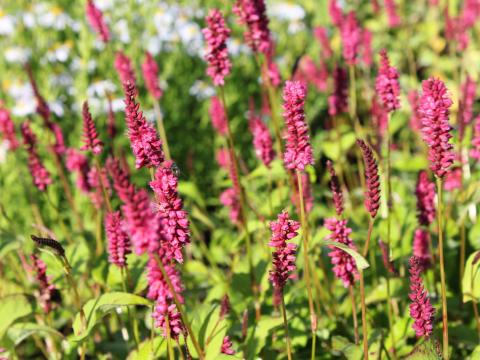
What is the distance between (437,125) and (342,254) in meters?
0.56

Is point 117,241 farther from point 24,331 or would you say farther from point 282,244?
point 282,244

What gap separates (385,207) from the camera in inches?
92.4

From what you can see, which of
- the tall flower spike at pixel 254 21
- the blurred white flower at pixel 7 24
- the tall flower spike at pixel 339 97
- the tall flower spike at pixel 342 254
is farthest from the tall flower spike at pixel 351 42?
the blurred white flower at pixel 7 24

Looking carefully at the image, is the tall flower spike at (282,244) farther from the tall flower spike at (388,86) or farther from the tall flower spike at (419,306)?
the tall flower spike at (388,86)

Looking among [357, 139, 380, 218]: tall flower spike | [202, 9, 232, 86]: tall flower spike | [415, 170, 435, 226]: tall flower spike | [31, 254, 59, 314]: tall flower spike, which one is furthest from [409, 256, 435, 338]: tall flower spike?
[31, 254, 59, 314]: tall flower spike

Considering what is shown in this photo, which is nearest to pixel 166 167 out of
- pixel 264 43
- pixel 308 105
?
pixel 264 43

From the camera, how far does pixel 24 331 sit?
7.41 ft

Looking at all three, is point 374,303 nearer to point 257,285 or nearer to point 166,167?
point 257,285

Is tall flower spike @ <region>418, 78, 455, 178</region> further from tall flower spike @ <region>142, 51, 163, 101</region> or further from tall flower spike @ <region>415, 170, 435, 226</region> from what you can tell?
tall flower spike @ <region>142, 51, 163, 101</region>

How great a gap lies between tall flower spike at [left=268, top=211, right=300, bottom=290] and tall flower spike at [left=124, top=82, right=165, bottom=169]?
1.35 feet

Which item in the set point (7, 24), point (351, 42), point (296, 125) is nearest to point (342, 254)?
point (296, 125)

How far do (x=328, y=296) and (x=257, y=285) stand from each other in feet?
1.10

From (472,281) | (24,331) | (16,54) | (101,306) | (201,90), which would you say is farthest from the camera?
(16,54)

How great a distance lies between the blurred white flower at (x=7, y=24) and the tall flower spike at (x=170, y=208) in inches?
184
